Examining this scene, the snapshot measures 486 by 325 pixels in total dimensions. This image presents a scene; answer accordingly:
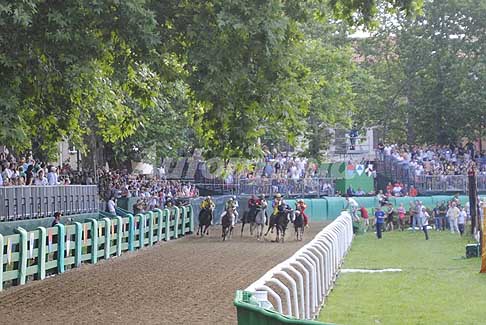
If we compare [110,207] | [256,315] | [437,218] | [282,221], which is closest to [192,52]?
[256,315]

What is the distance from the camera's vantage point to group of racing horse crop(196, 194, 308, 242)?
34906 mm

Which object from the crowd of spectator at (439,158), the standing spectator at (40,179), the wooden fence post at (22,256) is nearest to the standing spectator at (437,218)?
the crowd of spectator at (439,158)

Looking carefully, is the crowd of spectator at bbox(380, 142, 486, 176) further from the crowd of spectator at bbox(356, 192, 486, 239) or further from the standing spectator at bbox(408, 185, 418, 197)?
the crowd of spectator at bbox(356, 192, 486, 239)

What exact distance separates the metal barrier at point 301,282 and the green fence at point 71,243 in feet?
21.3

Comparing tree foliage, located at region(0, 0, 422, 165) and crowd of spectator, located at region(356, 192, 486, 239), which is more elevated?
tree foliage, located at region(0, 0, 422, 165)

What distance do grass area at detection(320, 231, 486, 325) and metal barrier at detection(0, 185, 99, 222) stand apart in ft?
27.2

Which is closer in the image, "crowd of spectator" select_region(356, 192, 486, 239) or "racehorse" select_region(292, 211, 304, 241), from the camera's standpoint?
"racehorse" select_region(292, 211, 304, 241)

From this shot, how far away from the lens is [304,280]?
13.3 m

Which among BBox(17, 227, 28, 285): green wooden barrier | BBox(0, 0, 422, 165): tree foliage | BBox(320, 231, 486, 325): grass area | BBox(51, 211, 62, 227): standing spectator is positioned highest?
BBox(0, 0, 422, 165): tree foliage

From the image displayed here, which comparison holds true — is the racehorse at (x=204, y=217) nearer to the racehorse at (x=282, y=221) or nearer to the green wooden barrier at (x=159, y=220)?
the green wooden barrier at (x=159, y=220)

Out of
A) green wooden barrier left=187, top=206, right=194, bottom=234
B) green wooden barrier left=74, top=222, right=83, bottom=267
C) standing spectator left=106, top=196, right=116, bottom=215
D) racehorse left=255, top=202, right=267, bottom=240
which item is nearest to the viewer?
green wooden barrier left=74, top=222, right=83, bottom=267

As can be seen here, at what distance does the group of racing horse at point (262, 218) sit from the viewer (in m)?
34.9

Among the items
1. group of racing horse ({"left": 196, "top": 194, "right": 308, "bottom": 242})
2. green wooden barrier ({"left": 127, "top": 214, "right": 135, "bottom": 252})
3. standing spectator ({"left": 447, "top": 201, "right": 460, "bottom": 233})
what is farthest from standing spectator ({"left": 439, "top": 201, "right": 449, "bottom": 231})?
green wooden barrier ({"left": 127, "top": 214, "right": 135, "bottom": 252})

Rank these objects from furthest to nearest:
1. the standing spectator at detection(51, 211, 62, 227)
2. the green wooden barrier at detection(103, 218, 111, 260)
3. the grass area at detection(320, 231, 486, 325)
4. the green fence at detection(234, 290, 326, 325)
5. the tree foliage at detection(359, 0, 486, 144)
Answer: the tree foliage at detection(359, 0, 486, 144) < the green wooden barrier at detection(103, 218, 111, 260) < the standing spectator at detection(51, 211, 62, 227) < the grass area at detection(320, 231, 486, 325) < the green fence at detection(234, 290, 326, 325)
